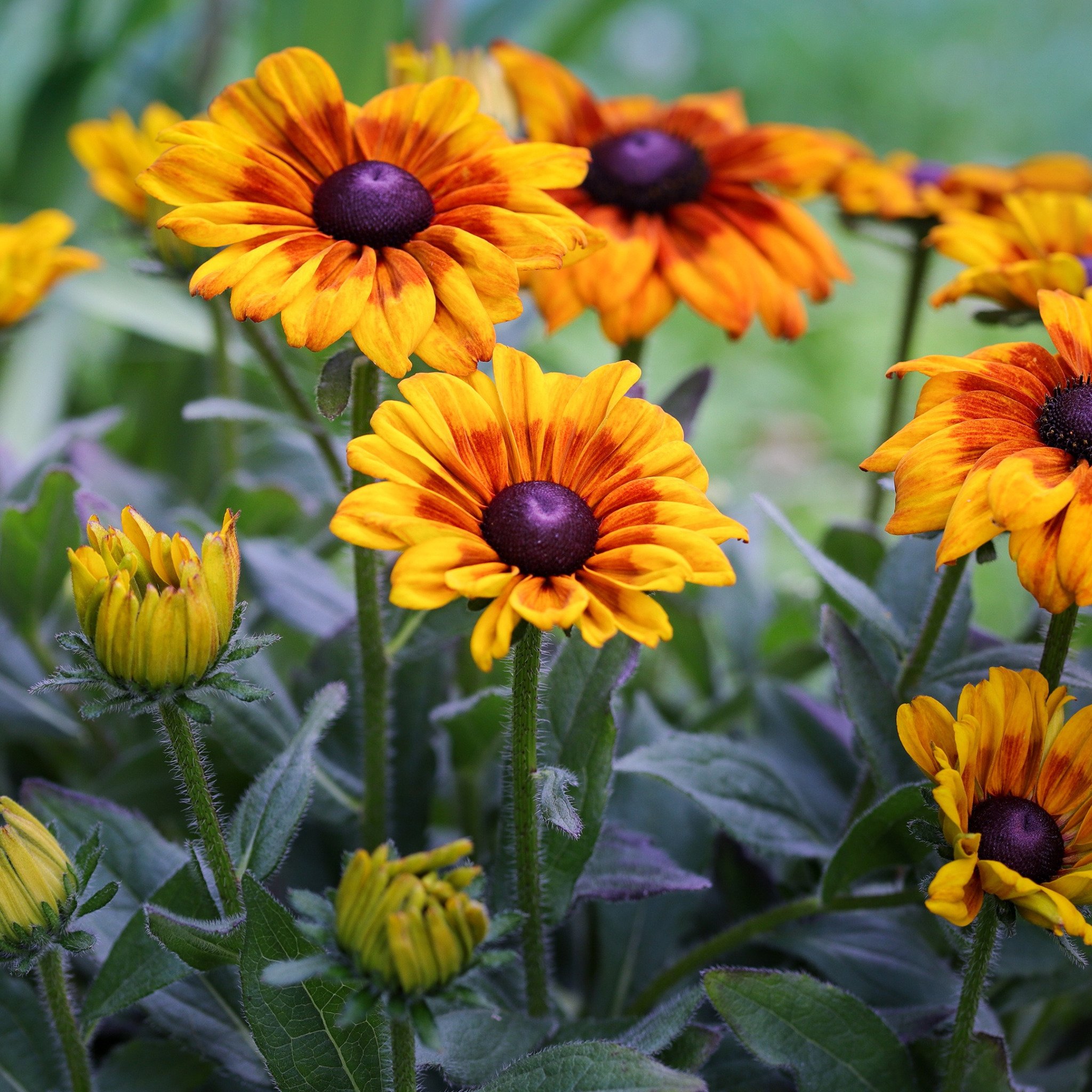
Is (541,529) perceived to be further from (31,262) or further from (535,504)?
(31,262)

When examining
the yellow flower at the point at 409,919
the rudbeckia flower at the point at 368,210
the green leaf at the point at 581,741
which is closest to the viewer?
the yellow flower at the point at 409,919

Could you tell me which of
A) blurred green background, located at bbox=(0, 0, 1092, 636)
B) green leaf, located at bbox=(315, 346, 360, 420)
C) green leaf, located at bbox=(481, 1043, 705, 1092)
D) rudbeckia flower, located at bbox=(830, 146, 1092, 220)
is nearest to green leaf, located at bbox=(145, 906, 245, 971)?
green leaf, located at bbox=(481, 1043, 705, 1092)

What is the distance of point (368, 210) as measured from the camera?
599mm

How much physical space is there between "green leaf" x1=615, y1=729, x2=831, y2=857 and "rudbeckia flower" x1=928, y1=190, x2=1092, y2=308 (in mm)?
300

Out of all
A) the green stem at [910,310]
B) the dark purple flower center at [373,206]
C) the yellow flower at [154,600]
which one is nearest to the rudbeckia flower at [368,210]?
the dark purple flower center at [373,206]

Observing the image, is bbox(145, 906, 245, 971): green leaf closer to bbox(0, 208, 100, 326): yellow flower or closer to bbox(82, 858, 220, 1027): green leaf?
bbox(82, 858, 220, 1027): green leaf

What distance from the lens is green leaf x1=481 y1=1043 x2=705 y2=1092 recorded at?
1.72 feet

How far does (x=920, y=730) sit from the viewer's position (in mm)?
559

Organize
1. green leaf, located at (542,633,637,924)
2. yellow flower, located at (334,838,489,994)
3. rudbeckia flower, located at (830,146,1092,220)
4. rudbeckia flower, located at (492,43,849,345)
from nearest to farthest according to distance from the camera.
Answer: yellow flower, located at (334,838,489,994) < green leaf, located at (542,633,637,924) < rudbeckia flower, located at (492,43,849,345) < rudbeckia flower, located at (830,146,1092,220)

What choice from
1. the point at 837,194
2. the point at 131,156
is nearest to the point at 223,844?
the point at 131,156

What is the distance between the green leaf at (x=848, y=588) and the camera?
0.70 metres

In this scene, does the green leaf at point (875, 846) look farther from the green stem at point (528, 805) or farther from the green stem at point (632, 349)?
the green stem at point (632, 349)

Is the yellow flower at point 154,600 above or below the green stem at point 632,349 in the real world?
below

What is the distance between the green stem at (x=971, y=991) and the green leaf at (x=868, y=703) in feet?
0.40
